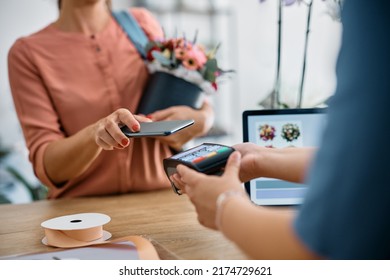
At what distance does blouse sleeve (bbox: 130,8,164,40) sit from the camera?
1.39m

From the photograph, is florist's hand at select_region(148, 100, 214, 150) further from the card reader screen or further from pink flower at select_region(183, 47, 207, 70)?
the card reader screen

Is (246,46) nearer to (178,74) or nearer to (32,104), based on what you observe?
(178,74)

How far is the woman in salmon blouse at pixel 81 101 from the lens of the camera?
1245mm

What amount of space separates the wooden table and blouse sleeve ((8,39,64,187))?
0.14 m

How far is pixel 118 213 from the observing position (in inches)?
42.9

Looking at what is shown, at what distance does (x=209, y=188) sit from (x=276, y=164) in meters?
0.22

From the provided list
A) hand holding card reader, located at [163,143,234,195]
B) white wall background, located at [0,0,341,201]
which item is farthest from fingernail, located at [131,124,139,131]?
white wall background, located at [0,0,341,201]

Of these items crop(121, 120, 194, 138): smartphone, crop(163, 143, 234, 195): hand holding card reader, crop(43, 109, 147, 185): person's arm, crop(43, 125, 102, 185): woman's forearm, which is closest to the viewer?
crop(163, 143, 234, 195): hand holding card reader

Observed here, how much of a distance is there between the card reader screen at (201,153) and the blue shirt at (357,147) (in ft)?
1.02

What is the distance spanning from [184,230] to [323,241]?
0.48m

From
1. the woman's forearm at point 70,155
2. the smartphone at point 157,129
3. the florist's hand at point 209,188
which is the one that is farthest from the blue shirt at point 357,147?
the woman's forearm at point 70,155

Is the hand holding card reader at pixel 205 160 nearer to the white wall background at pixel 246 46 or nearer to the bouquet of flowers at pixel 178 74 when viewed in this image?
the bouquet of flowers at pixel 178 74
